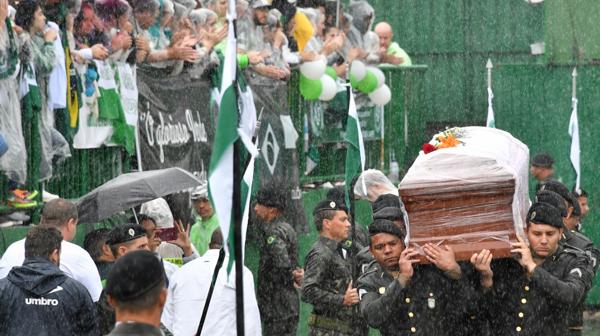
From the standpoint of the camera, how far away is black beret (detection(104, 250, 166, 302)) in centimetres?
587

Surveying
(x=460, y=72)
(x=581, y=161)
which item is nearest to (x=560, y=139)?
(x=581, y=161)

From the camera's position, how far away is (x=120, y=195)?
37.3ft

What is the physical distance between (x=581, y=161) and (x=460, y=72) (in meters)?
5.04

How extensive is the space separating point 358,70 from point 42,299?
10.5 metres

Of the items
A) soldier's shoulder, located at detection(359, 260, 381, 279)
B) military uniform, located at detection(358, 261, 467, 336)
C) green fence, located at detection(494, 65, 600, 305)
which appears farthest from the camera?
green fence, located at detection(494, 65, 600, 305)

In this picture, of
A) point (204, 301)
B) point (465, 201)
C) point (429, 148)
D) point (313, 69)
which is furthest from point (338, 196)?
point (313, 69)

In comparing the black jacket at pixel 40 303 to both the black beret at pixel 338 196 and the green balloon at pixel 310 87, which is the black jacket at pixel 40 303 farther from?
the green balloon at pixel 310 87

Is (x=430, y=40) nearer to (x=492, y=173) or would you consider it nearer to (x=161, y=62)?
(x=161, y=62)

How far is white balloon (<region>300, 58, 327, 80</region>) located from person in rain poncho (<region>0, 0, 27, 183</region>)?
5694 mm

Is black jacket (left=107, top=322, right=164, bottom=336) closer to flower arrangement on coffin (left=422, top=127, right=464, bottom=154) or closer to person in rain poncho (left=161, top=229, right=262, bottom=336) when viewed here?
flower arrangement on coffin (left=422, top=127, right=464, bottom=154)

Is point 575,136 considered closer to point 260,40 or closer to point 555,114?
point 555,114

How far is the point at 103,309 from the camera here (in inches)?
383

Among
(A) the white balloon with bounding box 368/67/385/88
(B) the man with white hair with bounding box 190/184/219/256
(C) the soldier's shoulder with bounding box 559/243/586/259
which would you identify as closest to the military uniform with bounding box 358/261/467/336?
(C) the soldier's shoulder with bounding box 559/243/586/259

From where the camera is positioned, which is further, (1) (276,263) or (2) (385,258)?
(1) (276,263)
